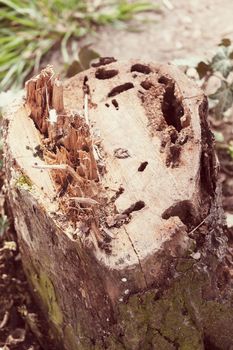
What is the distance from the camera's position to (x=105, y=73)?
2143mm

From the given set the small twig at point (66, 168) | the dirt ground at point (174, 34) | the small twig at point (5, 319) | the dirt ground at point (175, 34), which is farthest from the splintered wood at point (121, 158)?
the dirt ground at point (175, 34)

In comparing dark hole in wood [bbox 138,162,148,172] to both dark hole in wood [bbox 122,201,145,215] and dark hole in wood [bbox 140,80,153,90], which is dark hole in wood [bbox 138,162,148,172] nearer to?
dark hole in wood [bbox 122,201,145,215]

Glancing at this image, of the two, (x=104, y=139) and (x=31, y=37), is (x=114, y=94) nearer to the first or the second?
(x=104, y=139)

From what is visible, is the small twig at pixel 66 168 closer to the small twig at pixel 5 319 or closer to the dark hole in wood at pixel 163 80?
the dark hole in wood at pixel 163 80

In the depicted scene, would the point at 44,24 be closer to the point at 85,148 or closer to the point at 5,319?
the point at 5,319

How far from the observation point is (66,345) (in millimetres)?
2135

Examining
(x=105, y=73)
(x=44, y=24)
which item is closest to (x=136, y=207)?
(x=105, y=73)

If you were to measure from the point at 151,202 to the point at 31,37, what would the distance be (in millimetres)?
2377

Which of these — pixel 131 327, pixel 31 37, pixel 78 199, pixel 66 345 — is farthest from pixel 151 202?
pixel 31 37

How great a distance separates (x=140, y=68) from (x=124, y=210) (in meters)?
0.60

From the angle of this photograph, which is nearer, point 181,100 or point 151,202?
point 151,202

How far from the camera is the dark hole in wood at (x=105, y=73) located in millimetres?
2129

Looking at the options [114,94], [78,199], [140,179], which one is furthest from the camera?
[114,94]

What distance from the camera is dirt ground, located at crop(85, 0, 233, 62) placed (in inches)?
146
